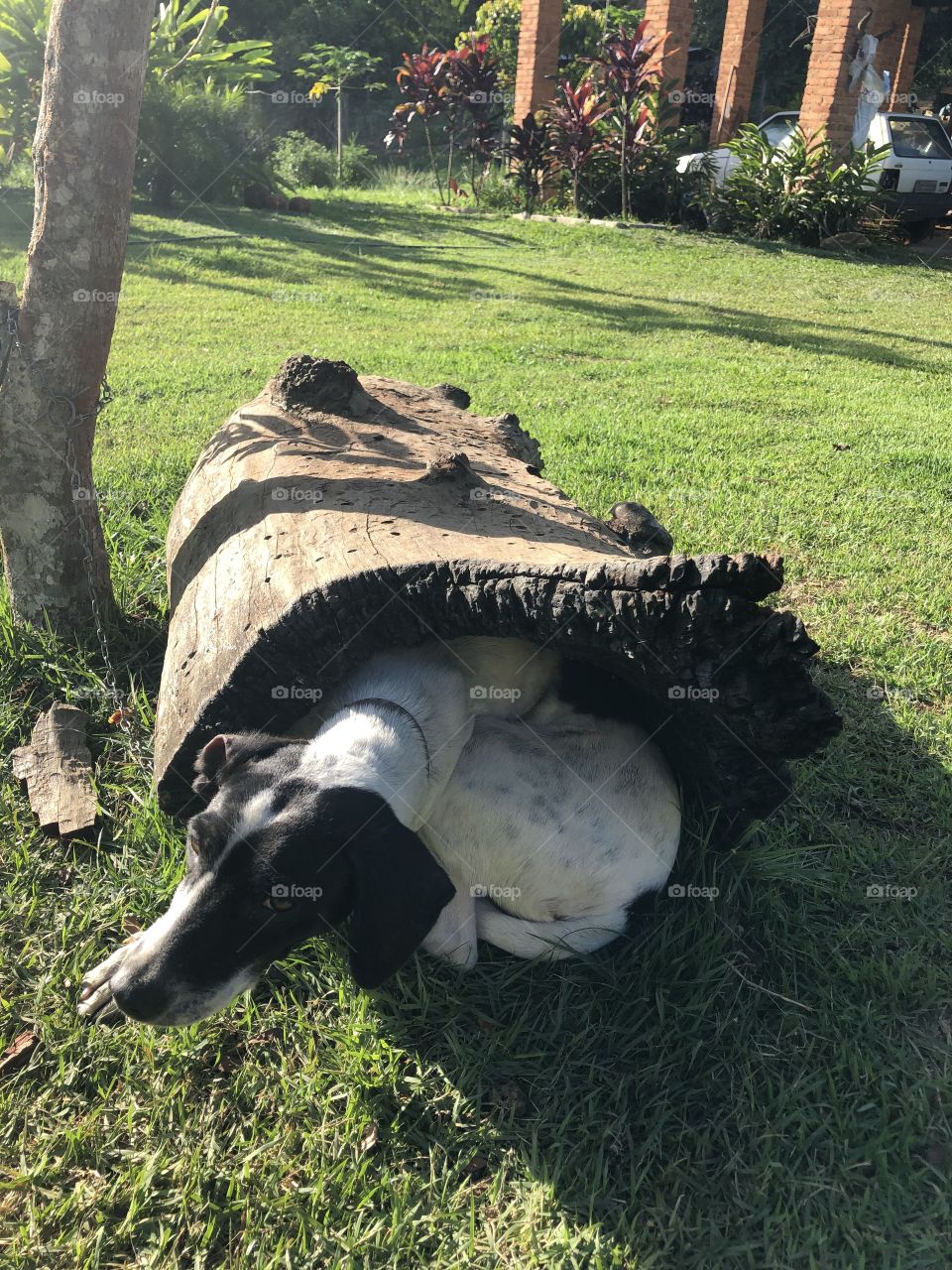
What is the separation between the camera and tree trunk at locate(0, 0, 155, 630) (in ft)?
10.7

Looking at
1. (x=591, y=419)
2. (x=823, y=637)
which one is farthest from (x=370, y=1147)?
(x=591, y=419)

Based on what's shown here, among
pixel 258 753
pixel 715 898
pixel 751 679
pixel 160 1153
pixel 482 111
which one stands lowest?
pixel 160 1153

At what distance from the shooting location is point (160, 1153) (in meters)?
2.20

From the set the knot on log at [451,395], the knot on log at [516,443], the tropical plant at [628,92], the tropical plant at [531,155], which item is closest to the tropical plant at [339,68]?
the tropical plant at [531,155]

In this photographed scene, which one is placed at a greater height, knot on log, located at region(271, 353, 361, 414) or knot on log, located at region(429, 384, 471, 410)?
knot on log, located at region(271, 353, 361, 414)

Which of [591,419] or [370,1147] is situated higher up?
[591,419]

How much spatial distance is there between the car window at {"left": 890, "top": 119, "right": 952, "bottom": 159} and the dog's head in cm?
1754

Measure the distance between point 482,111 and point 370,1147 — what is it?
19.6 m

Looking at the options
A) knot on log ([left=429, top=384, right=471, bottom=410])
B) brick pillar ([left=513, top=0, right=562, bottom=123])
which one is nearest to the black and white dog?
knot on log ([left=429, top=384, right=471, bottom=410])

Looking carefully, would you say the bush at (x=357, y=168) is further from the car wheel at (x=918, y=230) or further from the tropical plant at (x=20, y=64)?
the car wheel at (x=918, y=230)

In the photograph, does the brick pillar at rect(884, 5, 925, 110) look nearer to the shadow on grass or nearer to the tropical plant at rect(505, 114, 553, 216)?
the tropical plant at rect(505, 114, 553, 216)

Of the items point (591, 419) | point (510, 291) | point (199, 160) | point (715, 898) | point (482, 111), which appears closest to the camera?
point (715, 898)

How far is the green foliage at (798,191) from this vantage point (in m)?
14.1

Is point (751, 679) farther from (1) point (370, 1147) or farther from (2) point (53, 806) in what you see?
(2) point (53, 806)
